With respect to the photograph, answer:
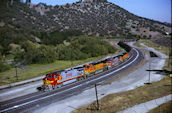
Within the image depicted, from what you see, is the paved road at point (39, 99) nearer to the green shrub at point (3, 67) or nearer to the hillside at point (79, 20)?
the green shrub at point (3, 67)

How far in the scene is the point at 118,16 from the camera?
168250 mm

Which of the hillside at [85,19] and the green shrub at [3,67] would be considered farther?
the hillside at [85,19]

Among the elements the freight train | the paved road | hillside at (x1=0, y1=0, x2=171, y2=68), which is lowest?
the paved road

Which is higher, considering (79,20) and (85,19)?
(85,19)

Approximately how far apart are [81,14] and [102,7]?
28.0 metres

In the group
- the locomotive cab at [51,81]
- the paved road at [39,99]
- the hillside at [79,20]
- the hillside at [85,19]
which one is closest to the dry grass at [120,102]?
the paved road at [39,99]

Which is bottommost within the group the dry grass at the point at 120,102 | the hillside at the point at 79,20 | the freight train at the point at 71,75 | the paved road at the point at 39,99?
the paved road at the point at 39,99

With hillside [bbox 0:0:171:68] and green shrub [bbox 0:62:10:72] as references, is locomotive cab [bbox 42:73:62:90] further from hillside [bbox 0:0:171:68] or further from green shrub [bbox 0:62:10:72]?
hillside [bbox 0:0:171:68]

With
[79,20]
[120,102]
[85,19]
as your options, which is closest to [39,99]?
[120,102]

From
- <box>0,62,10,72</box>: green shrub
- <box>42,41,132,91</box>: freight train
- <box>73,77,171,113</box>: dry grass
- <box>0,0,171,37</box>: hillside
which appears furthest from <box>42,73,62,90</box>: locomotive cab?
<box>0,0,171,37</box>: hillside

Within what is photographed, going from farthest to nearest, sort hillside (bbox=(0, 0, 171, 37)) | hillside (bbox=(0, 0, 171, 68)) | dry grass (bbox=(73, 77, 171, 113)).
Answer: hillside (bbox=(0, 0, 171, 37)) < hillside (bbox=(0, 0, 171, 68)) < dry grass (bbox=(73, 77, 171, 113))

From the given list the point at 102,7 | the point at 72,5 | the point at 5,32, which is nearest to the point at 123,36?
the point at 102,7

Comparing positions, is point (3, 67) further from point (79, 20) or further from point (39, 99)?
point (79, 20)

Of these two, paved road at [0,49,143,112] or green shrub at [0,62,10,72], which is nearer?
paved road at [0,49,143,112]
